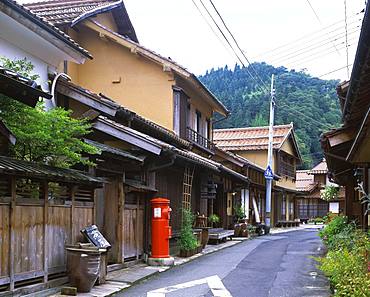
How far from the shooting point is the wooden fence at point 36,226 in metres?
8.38

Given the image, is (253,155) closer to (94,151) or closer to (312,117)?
(312,117)

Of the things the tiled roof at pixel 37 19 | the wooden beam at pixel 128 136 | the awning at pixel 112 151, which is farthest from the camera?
the wooden beam at pixel 128 136

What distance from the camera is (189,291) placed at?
1057 centimetres

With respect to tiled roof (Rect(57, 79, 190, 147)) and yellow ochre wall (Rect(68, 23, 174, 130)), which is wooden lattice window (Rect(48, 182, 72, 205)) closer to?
tiled roof (Rect(57, 79, 190, 147))

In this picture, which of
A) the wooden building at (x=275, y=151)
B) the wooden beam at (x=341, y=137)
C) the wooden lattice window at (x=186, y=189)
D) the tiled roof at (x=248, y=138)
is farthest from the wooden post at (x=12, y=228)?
the tiled roof at (x=248, y=138)

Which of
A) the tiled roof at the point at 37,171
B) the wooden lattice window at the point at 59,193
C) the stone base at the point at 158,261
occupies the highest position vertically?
the tiled roof at the point at 37,171

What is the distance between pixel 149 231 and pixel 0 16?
306 inches

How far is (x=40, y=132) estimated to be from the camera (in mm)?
9359

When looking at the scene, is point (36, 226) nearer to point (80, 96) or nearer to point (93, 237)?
point (93, 237)

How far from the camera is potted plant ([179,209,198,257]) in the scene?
17.0m

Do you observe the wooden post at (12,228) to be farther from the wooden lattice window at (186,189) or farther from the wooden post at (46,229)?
the wooden lattice window at (186,189)

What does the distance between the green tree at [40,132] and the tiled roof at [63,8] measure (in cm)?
703

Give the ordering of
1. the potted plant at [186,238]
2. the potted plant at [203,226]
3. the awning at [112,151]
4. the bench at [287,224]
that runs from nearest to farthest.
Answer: the awning at [112,151] < the potted plant at [186,238] < the potted plant at [203,226] < the bench at [287,224]

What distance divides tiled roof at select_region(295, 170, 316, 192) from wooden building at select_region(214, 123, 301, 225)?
8.00 meters
